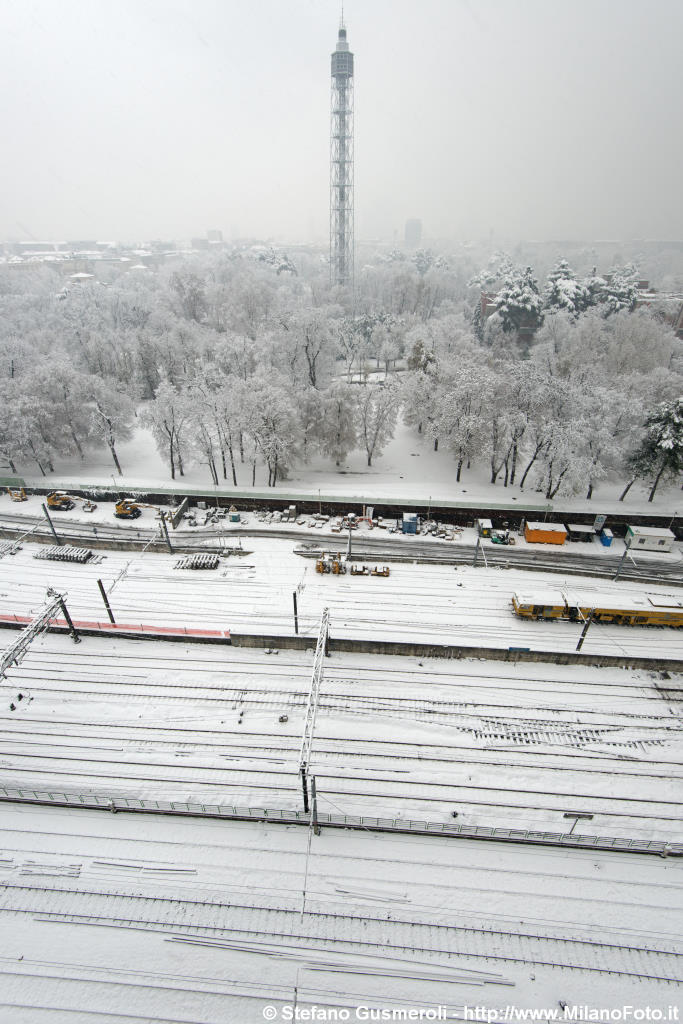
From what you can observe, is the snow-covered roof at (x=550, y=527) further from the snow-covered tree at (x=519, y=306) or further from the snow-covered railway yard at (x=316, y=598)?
the snow-covered tree at (x=519, y=306)

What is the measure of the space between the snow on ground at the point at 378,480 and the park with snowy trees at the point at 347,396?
65 cm

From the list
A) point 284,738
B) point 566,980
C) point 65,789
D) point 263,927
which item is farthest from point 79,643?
point 566,980

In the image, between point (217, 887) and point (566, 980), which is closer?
point (566, 980)

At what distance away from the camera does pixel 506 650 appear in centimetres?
2125

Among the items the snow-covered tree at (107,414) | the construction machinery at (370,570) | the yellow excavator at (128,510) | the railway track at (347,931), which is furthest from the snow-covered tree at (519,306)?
the railway track at (347,931)

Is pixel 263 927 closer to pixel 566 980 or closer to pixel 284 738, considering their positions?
pixel 284 738

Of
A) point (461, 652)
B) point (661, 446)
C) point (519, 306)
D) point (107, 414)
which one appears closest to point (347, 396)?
point (107, 414)

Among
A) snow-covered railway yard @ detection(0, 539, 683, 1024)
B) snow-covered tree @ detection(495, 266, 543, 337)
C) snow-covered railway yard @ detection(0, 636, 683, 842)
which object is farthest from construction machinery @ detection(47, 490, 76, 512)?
snow-covered tree @ detection(495, 266, 543, 337)

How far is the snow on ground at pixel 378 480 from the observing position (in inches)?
1334

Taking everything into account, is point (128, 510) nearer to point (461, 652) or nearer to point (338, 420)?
point (338, 420)

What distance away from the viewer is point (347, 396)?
3675 cm

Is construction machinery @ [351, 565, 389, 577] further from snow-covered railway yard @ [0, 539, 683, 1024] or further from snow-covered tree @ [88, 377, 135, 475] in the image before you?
snow-covered tree @ [88, 377, 135, 475]

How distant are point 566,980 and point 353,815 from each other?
6.65 metres

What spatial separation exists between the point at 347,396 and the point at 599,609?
22.2 metres
